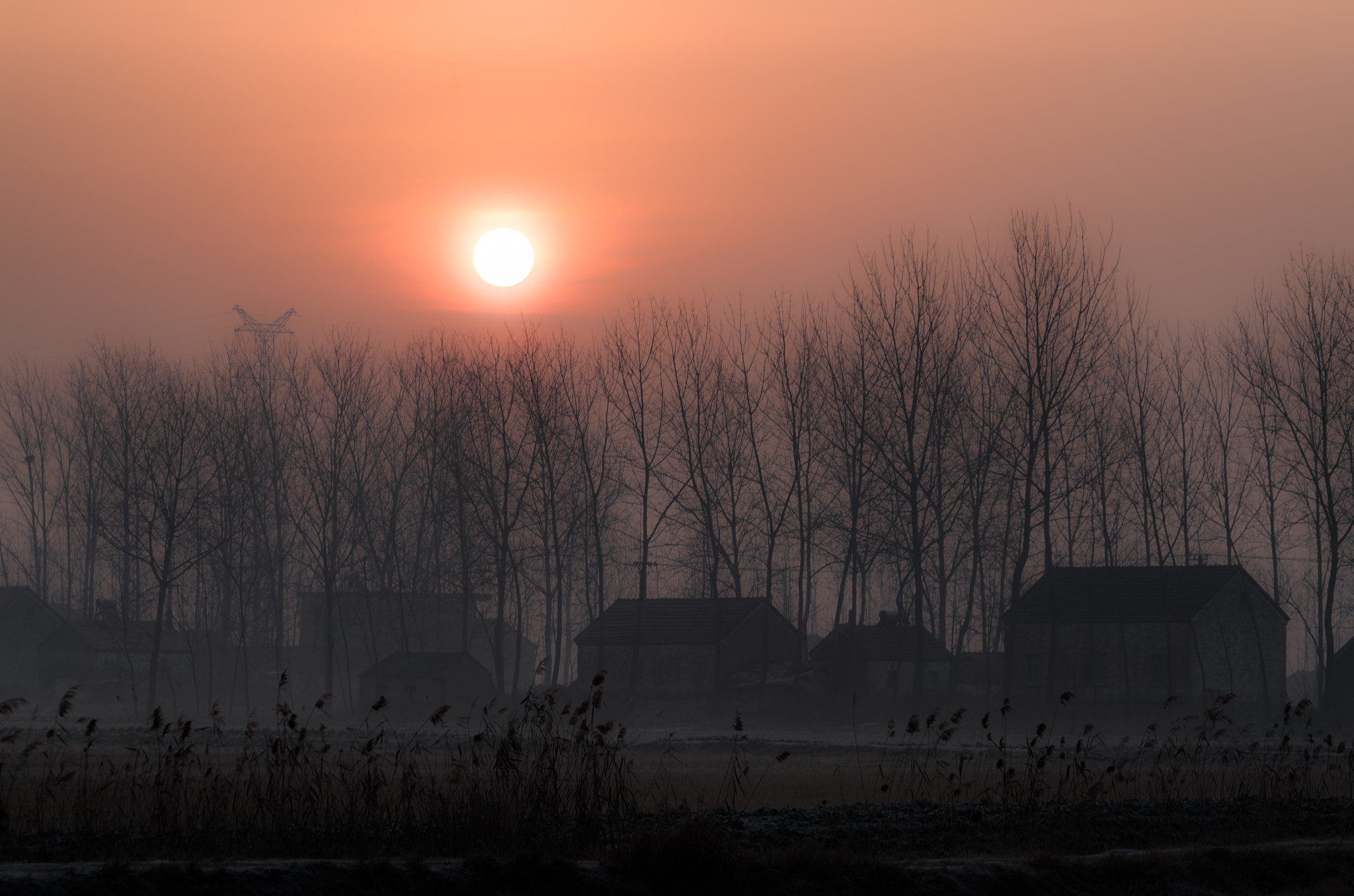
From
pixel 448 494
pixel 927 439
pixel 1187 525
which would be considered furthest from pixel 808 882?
pixel 448 494

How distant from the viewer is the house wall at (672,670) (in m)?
62.0

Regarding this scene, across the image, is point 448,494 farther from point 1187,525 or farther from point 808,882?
point 808,882

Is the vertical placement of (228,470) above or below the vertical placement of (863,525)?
above

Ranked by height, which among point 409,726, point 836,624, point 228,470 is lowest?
point 409,726

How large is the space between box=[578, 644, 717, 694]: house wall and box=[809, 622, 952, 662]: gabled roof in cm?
601

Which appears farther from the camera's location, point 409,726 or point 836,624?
point 836,624

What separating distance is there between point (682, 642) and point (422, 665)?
13275 mm

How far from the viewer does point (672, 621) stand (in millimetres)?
64500

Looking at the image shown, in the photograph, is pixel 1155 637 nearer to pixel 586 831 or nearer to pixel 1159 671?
pixel 1159 671

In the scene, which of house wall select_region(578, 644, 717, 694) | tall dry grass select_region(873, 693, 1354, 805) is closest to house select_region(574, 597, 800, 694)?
house wall select_region(578, 644, 717, 694)

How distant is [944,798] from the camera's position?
1770 cm

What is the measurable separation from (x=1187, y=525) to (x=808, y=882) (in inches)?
2107

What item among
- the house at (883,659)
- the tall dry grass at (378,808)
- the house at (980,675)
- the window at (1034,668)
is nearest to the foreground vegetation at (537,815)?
the tall dry grass at (378,808)

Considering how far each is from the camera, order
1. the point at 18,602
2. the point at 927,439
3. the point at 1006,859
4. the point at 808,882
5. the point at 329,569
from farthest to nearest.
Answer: the point at 18,602 → the point at 329,569 → the point at 927,439 → the point at 1006,859 → the point at 808,882
